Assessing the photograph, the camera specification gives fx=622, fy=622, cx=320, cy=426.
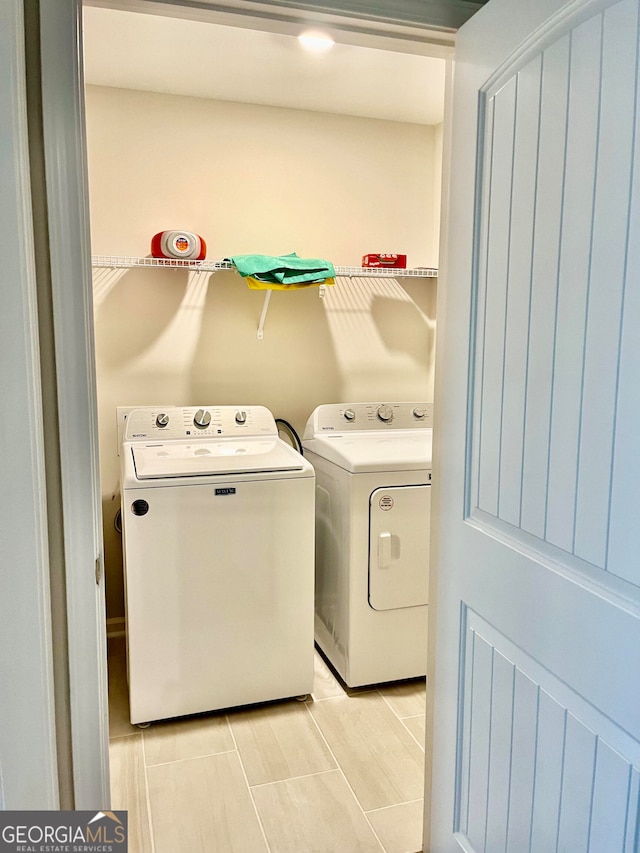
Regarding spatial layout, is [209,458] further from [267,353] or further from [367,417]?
[367,417]

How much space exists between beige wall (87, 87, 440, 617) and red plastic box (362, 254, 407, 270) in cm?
17

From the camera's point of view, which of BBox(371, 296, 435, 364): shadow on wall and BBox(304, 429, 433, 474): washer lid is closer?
BBox(304, 429, 433, 474): washer lid

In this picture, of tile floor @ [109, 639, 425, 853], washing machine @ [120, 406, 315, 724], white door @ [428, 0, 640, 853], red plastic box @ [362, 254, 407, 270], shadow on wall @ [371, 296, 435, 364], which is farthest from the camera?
shadow on wall @ [371, 296, 435, 364]

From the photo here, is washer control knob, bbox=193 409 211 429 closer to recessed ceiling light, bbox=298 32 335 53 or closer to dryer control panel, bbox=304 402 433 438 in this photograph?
dryer control panel, bbox=304 402 433 438

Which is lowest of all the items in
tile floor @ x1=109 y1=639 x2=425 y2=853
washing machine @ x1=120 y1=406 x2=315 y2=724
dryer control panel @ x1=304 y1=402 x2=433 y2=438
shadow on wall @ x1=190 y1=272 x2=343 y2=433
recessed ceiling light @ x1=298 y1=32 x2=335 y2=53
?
tile floor @ x1=109 y1=639 x2=425 y2=853

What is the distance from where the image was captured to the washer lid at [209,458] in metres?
2.14

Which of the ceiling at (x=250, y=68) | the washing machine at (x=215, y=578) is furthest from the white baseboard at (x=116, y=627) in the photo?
the ceiling at (x=250, y=68)

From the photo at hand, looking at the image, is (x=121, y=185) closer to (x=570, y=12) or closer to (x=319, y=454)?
(x=319, y=454)

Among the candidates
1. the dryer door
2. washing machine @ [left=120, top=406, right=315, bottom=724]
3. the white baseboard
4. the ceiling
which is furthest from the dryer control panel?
the ceiling

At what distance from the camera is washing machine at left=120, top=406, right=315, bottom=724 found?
212cm

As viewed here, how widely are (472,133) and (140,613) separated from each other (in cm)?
177

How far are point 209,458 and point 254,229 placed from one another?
3.76 feet

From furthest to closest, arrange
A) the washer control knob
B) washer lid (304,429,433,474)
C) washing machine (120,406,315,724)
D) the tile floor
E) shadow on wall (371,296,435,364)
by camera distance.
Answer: shadow on wall (371,296,435,364) < the washer control knob < washer lid (304,429,433,474) < washing machine (120,406,315,724) < the tile floor

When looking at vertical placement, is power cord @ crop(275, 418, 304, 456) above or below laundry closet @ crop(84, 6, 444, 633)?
below
